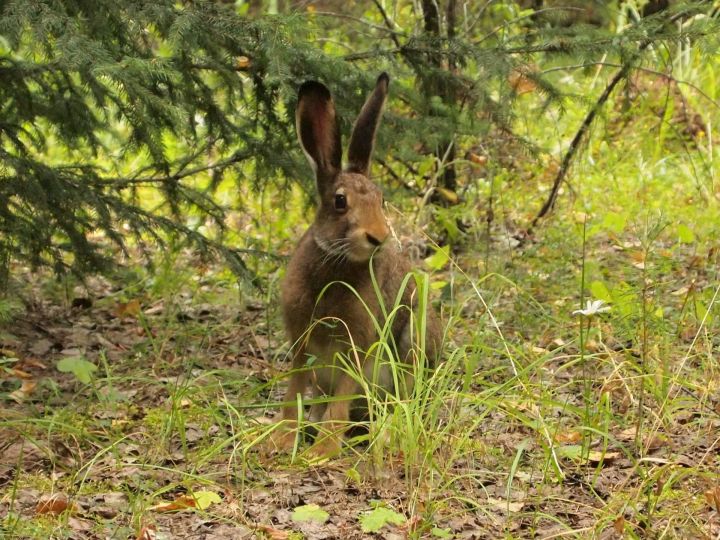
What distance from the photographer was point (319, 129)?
5055mm

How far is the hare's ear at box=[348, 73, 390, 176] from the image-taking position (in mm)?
5129

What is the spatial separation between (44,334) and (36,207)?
1.26 metres

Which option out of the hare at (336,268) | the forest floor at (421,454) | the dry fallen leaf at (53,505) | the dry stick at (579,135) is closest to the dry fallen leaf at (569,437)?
the forest floor at (421,454)

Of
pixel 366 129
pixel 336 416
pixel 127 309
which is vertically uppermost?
pixel 366 129

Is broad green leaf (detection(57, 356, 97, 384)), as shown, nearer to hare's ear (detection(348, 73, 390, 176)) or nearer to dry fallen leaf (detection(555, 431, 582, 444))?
hare's ear (detection(348, 73, 390, 176))

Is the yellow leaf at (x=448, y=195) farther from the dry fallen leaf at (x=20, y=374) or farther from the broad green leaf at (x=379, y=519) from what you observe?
the broad green leaf at (x=379, y=519)

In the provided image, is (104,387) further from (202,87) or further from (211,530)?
(211,530)

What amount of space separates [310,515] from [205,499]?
1.31 feet

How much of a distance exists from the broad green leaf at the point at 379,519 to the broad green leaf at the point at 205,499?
561mm

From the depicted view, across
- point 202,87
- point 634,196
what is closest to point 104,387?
point 202,87

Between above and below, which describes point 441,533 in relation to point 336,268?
below

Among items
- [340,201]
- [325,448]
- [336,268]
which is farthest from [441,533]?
[340,201]

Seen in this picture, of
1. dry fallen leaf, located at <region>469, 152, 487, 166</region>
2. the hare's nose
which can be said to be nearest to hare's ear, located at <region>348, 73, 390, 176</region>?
the hare's nose

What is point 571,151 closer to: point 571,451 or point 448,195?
point 448,195
